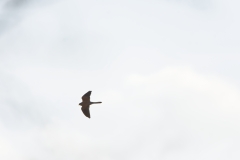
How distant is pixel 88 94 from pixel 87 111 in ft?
23.0

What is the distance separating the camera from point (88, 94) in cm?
10025

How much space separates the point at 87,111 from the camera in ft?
337
